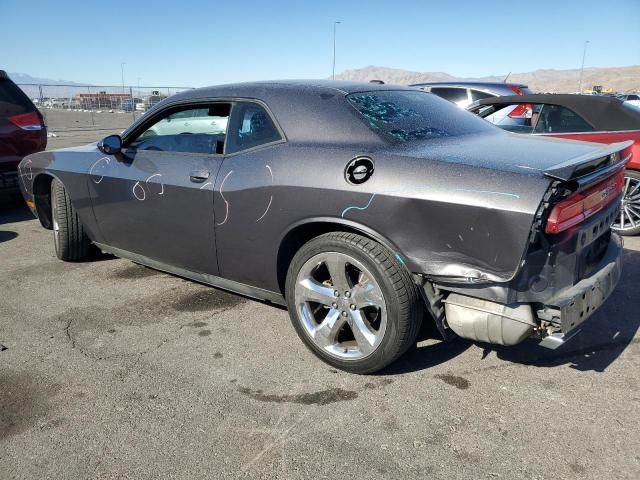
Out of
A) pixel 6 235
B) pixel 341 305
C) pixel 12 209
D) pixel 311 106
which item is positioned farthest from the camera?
pixel 12 209

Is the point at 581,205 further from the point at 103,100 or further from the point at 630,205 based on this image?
the point at 103,100

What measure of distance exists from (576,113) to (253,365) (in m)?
4.64

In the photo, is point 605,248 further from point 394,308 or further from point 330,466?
point 330,466

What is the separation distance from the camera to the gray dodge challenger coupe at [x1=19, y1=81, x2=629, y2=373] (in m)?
2.27

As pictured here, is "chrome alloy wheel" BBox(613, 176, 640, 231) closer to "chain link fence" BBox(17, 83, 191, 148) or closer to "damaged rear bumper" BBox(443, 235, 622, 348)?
"damaged rear bumper" BBox(443, 235, 622, 348)

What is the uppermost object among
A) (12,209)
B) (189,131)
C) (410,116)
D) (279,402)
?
(410,116)

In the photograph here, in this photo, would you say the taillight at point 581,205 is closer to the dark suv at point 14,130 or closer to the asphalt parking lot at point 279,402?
the asphalt parking lot at point 279,402

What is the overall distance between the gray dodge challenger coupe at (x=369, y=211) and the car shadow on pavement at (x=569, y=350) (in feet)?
1.19

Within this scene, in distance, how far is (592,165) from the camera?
7.93ft

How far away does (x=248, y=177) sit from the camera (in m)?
3.00

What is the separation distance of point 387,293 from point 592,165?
3.75ft

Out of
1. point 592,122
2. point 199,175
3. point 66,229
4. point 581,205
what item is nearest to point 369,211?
point 581,205

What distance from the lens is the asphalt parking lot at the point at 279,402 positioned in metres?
2.12

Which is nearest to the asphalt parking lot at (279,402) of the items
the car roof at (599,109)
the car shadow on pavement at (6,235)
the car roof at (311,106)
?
the car roof at (311,106)
